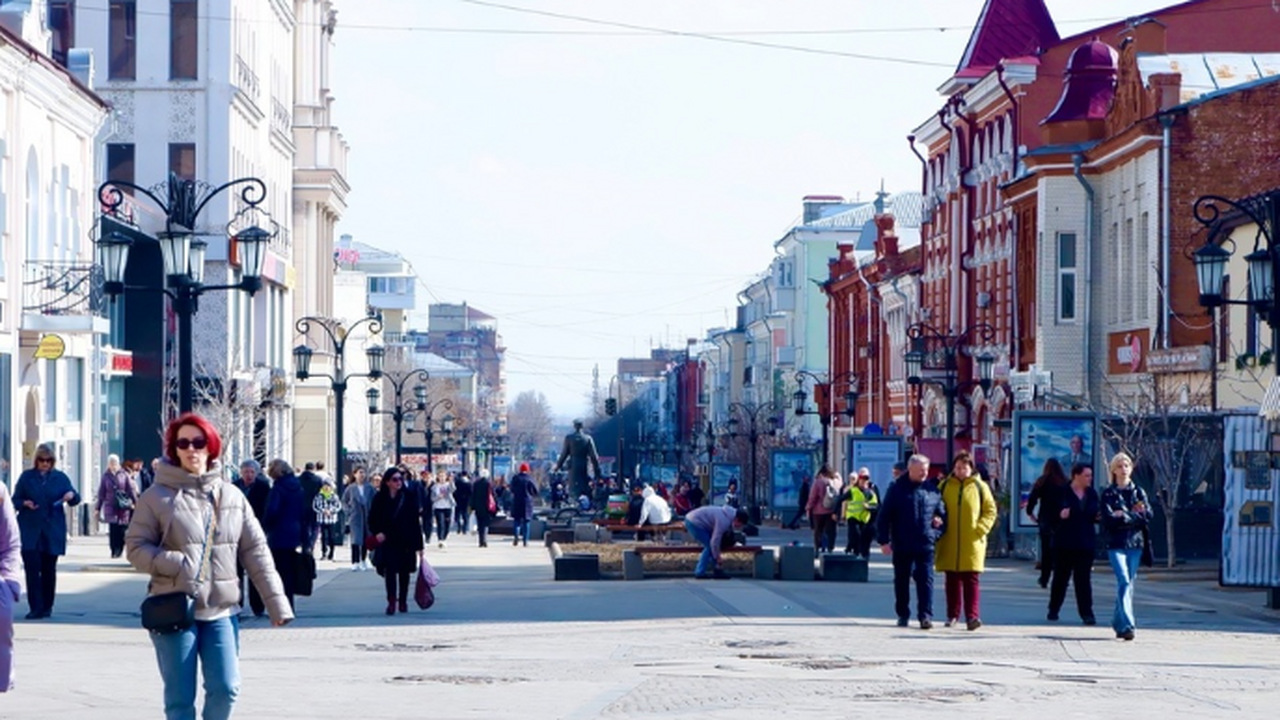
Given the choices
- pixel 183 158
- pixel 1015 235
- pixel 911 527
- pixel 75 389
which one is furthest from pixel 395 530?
pixel 183 158

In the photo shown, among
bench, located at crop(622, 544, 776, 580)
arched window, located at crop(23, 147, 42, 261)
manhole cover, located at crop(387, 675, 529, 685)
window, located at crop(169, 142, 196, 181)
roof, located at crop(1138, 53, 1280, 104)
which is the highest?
roof, located at crop(1138, 53, 1280, 104)

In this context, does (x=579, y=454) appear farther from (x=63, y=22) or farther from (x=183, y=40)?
(x=63, y=22)

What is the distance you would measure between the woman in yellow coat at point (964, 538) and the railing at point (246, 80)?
43.5 metres

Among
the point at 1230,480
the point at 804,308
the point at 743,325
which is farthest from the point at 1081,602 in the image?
the point at 743,325

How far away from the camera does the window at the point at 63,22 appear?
189 ft

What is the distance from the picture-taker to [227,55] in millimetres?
58938

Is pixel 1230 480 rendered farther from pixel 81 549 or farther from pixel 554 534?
pixel 81 549

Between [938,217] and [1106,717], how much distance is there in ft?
168

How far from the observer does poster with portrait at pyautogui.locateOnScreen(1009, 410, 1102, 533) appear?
31234 millimetres

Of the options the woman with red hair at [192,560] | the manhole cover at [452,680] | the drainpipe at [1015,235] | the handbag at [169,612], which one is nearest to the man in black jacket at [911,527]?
the manhole cover at [452,680]

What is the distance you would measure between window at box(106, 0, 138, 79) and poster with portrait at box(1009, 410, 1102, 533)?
33988 millimetres

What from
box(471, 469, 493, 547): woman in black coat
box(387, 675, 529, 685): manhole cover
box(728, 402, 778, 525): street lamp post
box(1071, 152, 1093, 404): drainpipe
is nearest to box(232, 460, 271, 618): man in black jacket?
box(387, 675, 529, 685): manhole cover

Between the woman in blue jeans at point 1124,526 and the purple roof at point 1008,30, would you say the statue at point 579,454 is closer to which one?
the purple roof at point 1008,30

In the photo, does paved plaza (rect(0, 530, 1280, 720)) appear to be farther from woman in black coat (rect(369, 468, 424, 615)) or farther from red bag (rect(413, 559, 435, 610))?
woman in black coat (rect(369, 468, 424, 615))
